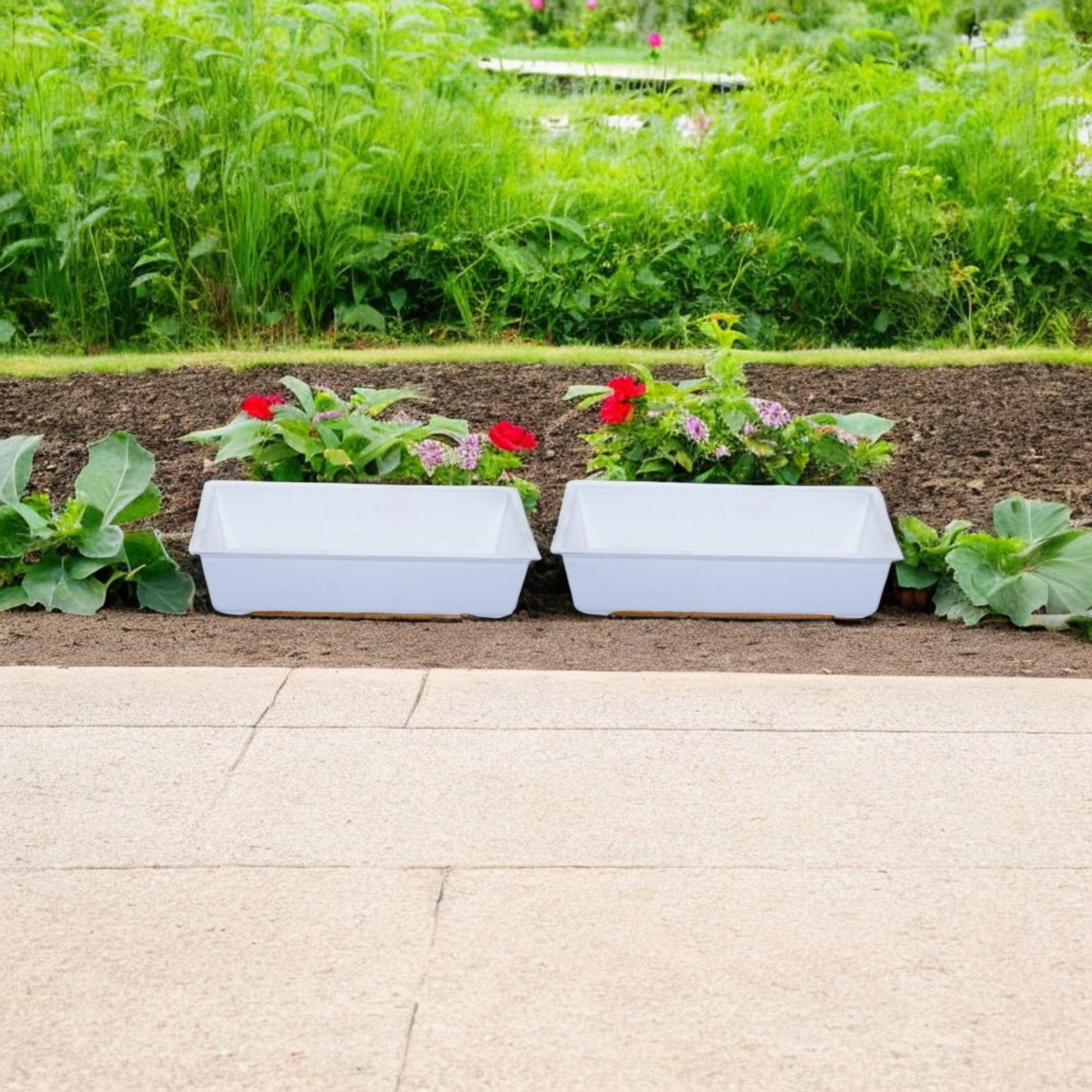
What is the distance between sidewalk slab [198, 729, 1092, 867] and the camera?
7.29ft

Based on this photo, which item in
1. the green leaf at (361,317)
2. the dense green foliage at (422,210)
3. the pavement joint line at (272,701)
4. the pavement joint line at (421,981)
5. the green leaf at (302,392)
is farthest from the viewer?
the green leaf at (361,317)

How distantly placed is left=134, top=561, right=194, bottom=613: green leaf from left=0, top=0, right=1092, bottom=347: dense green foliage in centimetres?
250

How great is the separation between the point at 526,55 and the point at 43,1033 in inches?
647

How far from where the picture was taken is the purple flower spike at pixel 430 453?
12.4ft

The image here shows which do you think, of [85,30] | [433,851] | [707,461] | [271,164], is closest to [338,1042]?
[433,851]

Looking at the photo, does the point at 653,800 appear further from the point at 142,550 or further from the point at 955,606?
the point at 142,550

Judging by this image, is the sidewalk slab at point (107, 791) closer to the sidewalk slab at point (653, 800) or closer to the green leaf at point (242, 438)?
the sidewalk slab at point (653, 800)

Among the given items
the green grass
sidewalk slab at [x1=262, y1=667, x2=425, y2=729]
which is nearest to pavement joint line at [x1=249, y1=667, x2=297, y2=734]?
sidewalk slab at [x1=262, y1=667, x2=425, y2=729]

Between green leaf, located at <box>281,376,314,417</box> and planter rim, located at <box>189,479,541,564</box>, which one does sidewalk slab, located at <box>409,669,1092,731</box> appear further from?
green leaf, located at <box>281,376,314,417</box>

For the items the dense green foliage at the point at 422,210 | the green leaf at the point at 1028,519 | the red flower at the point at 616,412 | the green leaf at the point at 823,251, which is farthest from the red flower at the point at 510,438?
the green leaf at the point at 823,251

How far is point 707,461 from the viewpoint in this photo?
3977 mm

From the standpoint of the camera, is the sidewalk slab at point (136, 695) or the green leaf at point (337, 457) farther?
the green leaf at point (337, 457)

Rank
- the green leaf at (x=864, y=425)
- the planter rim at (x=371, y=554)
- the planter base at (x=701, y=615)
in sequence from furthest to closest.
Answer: the green leaf at (x=864, y=425) → the planter base at (x=701, y=615) → the planter rim at (x=371, y=554)

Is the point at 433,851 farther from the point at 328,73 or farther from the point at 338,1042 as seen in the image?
the point at 328,73
